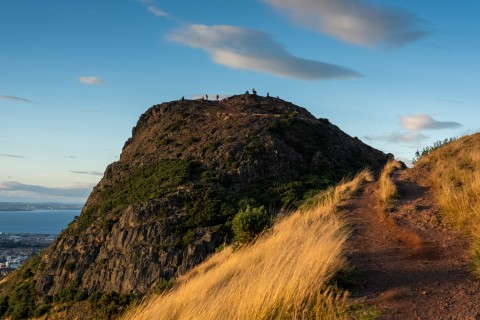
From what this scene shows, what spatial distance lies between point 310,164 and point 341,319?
25.7 m

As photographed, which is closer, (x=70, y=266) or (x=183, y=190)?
(x=70, y=266)

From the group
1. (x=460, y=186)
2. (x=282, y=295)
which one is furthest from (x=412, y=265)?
(x=460, y=186)

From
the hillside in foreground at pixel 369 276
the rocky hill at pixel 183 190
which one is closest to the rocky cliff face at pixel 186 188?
the rocky hill at pixel 183 190

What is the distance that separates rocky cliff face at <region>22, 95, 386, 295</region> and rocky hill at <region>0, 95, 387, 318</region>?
0.06 m

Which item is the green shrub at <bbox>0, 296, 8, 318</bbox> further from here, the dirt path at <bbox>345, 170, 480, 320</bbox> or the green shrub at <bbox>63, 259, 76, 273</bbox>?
the dirt path at <bbox>345, 170, 480, 320</bbox>

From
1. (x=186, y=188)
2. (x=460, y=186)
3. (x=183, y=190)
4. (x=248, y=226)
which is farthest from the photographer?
(x=186, y=188)

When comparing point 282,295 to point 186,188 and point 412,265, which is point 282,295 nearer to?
point 412,265

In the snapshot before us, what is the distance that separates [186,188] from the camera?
87.0 ft

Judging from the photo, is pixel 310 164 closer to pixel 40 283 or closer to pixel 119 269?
pixel 119 269

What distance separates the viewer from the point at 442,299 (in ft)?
19.6

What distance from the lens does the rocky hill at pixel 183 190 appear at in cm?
2255

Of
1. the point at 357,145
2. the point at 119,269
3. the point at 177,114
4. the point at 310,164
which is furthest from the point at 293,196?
the point at 177,114

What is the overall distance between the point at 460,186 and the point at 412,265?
5.30 meters

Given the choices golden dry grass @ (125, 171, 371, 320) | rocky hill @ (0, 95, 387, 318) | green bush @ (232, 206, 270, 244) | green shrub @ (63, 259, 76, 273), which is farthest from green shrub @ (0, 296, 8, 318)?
golden dry grass @ (125, 171, 371, 320)
